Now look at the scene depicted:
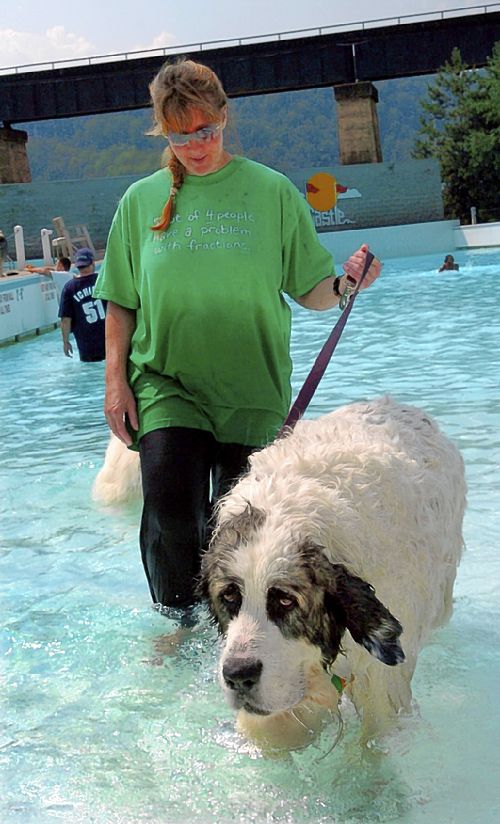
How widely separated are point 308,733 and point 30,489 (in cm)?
460

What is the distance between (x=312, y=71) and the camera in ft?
132

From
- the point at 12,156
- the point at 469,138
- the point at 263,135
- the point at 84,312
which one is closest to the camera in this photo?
the point at 84,312

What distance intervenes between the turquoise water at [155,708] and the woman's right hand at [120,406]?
35.0 inches

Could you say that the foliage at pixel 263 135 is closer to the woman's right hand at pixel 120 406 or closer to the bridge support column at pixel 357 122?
the bridge support column at pixel 357 122

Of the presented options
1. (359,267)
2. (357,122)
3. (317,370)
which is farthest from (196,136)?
(357,122)

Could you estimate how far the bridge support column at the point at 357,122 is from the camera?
39844 millimetres

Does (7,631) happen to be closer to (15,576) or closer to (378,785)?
(15,576)

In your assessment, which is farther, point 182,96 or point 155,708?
point 155,708

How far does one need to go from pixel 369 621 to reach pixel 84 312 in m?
9.75

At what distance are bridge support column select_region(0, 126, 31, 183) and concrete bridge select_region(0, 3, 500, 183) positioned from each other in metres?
0.04

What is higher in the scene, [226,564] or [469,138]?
[469,138]

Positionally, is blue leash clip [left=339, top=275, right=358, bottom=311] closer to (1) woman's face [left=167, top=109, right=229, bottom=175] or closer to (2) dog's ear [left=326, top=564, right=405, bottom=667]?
(1) woman's face [left=167, top=109, right=229, bottom=175]

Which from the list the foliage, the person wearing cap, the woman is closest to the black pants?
the woman

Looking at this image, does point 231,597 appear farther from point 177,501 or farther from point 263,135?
point 263,135
